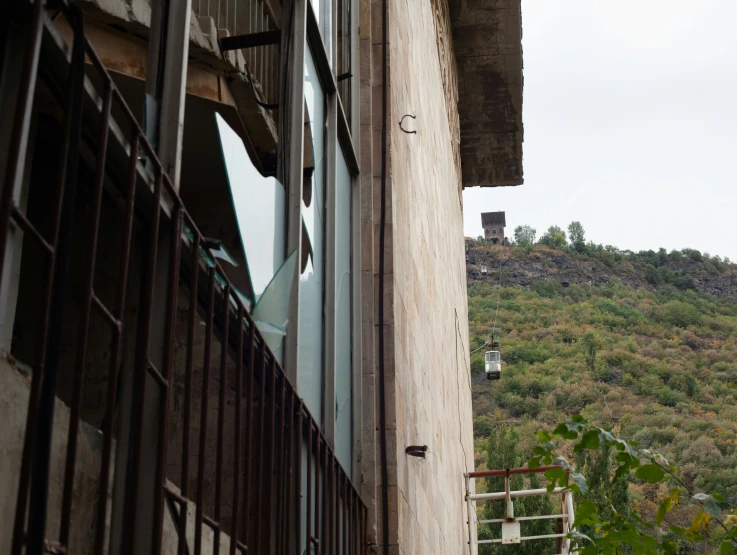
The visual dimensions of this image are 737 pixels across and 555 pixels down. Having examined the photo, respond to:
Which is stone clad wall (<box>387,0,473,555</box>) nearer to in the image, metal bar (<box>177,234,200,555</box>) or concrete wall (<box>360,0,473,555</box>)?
concrete wall (<box>360,0,473,555</box>)

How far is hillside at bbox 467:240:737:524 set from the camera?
4934cm

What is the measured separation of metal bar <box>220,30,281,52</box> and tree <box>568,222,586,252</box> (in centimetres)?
8880

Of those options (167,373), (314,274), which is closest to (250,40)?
(314,274)

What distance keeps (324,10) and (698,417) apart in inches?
2072

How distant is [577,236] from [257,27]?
313 feet

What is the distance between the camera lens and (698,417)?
53.9 m

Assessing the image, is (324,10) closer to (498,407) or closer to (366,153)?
(366,153)

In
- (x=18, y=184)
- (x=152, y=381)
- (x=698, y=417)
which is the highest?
(x=698, y=417)

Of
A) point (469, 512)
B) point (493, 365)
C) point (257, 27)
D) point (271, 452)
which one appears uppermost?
point (493, 365)

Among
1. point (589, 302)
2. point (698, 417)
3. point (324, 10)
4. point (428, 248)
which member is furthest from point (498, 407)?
point (324, 10)

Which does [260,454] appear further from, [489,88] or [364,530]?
[489,88]

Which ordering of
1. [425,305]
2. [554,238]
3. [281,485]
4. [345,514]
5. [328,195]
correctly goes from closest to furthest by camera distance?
[281,485]
[345,514]
[328,195]
[425,305]
[554,238]

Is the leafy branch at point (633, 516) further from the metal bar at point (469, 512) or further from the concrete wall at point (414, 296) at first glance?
the metal bar at point (469, 512)

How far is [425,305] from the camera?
839 cm
